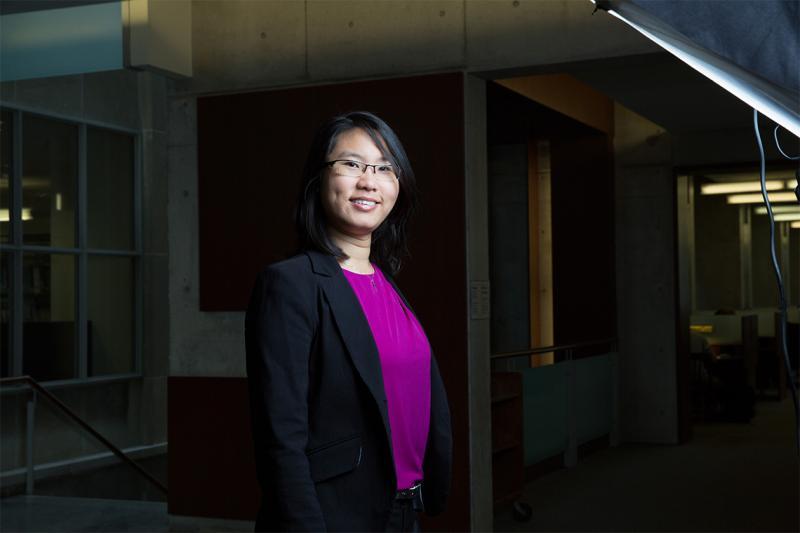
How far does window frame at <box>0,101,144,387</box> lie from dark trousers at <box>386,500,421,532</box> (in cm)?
1029

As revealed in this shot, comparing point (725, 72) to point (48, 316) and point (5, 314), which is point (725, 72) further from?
point (48, 316)

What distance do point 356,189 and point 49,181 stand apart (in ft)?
36.2

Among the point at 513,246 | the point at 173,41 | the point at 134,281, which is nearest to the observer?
the point at 173,41

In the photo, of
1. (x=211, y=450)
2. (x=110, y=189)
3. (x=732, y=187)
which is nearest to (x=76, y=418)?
(x=211, y=450)

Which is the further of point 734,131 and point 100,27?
point 734,131

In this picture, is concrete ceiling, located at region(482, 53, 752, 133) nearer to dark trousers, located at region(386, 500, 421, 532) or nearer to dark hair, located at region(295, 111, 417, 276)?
dark hair, located at region(295, 111, 417, 276)

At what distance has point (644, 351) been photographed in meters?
9.70

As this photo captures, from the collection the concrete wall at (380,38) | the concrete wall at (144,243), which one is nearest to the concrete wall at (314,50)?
the concrete wall at (380,38)

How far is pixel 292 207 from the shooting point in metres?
5.87

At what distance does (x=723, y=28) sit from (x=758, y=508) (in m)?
5.59

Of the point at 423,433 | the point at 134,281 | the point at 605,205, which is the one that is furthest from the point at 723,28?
the point at 134,281

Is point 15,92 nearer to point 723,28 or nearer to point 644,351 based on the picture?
point 644,351

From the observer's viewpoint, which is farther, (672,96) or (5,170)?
(5,170)

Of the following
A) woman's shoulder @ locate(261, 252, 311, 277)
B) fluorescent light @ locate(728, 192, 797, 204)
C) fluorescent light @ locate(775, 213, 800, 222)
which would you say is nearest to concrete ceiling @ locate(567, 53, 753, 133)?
woman's shoulder @ locate(261, 252, 311, 277)
